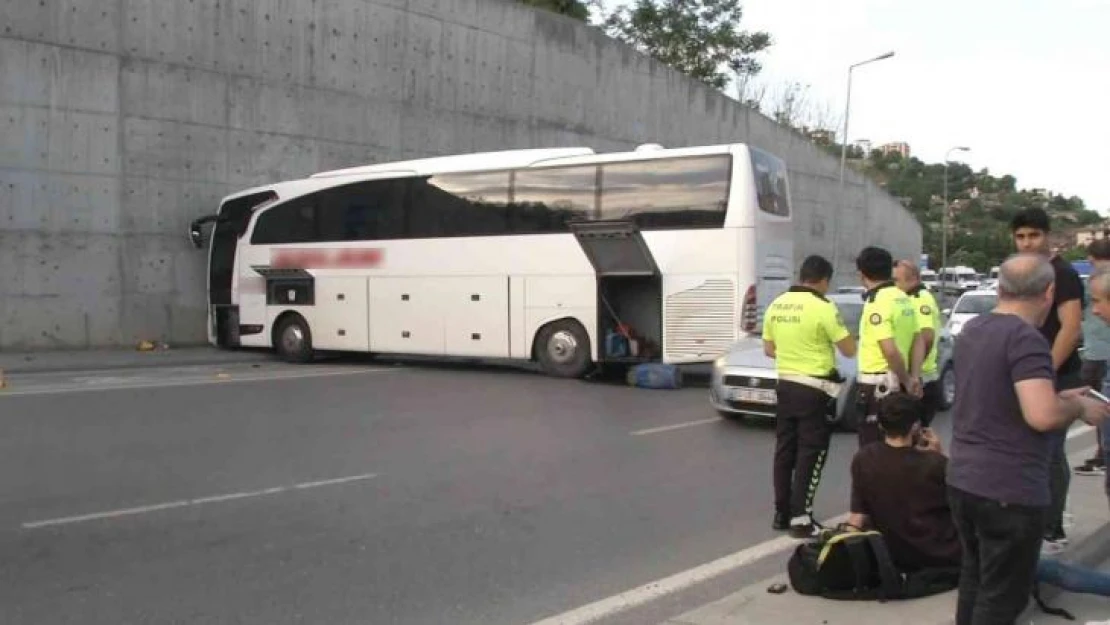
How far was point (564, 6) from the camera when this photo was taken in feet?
133

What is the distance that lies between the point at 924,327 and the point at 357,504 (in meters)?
4.14

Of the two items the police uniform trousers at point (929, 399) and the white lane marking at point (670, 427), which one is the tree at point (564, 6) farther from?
the police uniform trousers at point (929, 399)

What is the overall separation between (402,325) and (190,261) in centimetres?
648

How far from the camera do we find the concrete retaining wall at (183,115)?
18688mm

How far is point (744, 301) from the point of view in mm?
14164

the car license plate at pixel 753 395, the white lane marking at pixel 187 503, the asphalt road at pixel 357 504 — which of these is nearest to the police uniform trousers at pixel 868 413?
the asphalt road at pixel 357 504

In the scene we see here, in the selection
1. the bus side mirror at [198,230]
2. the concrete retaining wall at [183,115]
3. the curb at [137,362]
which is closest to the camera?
the curb at [137,362]

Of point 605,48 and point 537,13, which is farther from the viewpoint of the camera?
point 605,48

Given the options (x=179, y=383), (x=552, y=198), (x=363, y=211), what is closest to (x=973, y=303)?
(x=552, y=198)

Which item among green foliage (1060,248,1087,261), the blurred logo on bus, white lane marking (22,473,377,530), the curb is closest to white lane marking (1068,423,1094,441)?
green foliage (1060,248,1087,261)

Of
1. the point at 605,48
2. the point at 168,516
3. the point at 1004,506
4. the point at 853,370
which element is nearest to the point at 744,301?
the point at 853,370

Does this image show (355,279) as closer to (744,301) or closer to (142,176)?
(142,176)

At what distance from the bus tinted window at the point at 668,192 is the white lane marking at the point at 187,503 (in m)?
7.89

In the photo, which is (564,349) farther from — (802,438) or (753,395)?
(802,438)
